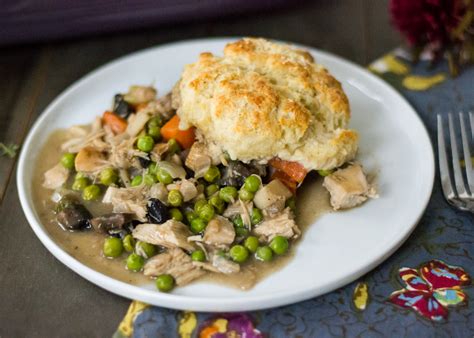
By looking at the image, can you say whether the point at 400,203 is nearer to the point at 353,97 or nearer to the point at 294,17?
the point at 353,97

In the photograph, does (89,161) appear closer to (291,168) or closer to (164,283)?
(164,283)

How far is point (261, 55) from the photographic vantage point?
4008mm

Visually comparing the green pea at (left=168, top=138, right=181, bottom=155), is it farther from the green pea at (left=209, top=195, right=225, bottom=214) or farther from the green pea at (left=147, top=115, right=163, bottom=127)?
the green pea at (left=209, top=195, right=225, bottom=214)

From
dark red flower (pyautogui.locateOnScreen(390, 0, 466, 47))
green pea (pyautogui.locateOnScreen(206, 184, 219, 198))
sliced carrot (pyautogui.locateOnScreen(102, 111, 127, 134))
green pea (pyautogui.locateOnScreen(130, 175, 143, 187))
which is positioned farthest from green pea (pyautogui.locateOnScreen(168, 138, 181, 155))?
dark red flower (pyautogui.locateOnScreen(390, 0, 466, 47))

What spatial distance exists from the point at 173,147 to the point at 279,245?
3.10 feet

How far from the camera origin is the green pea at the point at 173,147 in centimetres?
394

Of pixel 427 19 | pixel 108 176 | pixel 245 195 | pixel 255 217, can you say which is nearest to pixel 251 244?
pixel 255 217

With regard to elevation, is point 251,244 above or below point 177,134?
below

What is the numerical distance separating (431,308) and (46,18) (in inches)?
140

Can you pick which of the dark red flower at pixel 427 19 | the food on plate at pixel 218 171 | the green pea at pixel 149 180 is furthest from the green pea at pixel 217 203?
the dark red flower at pixel 427 19

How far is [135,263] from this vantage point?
3.42 m

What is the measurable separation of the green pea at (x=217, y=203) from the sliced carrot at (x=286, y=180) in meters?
0.34

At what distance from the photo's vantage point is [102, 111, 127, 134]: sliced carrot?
13.9 feet

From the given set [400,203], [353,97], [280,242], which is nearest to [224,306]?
[280,242]
